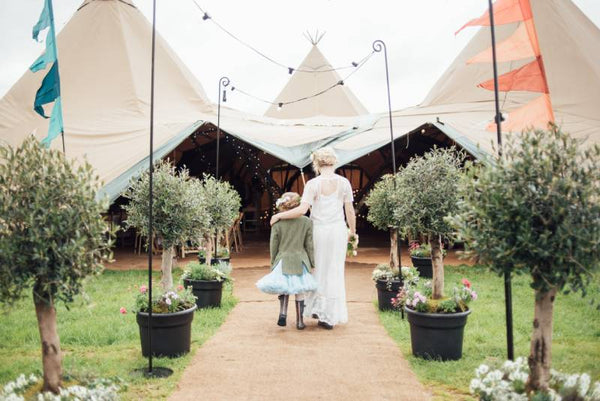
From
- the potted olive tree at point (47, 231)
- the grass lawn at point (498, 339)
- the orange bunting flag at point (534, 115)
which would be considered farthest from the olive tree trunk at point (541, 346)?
the potted olive tree at point (47, 231)

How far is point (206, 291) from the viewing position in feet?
17.4

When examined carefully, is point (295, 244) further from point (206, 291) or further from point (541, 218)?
point (541, 218)

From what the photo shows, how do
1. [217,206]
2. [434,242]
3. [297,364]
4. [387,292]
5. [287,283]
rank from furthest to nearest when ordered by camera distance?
[217,206], [387,292], [287,283], [434,242], [297,364]

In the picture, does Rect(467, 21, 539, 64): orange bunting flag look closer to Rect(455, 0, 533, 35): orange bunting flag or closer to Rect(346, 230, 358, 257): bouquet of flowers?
Rect(455, 0, 533, 35): orange bunting flag

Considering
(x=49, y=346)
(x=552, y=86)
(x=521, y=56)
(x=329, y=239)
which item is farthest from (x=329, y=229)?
(x=552, y=86)

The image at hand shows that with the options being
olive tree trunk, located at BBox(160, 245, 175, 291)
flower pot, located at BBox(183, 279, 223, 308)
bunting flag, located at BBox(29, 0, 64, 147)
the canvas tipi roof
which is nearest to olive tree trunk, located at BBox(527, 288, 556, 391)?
olive tree trunk, located at BBox(160, 245, 175, 291)

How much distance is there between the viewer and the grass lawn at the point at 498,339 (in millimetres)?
3195

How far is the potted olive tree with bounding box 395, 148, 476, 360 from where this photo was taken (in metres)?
3.49

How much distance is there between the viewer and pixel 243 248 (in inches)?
459

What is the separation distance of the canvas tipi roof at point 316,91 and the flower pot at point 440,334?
15.3 m

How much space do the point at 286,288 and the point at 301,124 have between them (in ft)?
25.4

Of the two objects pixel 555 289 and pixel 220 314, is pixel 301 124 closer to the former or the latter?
pixel 220 314

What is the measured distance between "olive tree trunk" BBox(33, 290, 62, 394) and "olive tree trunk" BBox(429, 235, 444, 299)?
9.02ft

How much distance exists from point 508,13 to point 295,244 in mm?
2575
